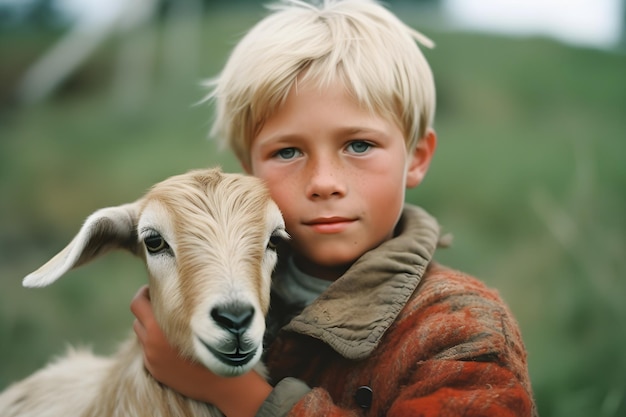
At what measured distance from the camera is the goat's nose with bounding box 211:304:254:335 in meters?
2.11

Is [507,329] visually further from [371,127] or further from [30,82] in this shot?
[30,82]

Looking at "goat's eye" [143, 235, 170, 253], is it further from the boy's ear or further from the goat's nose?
the boy's ear

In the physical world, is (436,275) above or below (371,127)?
below

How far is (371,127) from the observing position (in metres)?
2.73

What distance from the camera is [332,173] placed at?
8.75 feet

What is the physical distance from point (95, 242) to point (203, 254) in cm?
56

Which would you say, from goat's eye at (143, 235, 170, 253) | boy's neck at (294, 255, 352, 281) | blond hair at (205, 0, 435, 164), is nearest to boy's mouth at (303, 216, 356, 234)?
boy's neck at (294, 255, 352, 281)

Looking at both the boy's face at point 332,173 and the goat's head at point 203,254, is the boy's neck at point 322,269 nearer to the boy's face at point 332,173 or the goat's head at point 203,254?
the boy's face at point 332,173

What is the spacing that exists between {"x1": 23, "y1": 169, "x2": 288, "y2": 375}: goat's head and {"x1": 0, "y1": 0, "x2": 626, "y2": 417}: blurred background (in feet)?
7.29

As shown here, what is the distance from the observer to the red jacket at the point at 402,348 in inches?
89.4

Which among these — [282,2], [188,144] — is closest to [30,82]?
[188,144]

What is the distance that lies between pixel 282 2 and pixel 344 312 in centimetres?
180

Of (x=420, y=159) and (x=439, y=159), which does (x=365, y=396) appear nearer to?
(x=420, y=159)

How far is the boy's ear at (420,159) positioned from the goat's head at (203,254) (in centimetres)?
79
